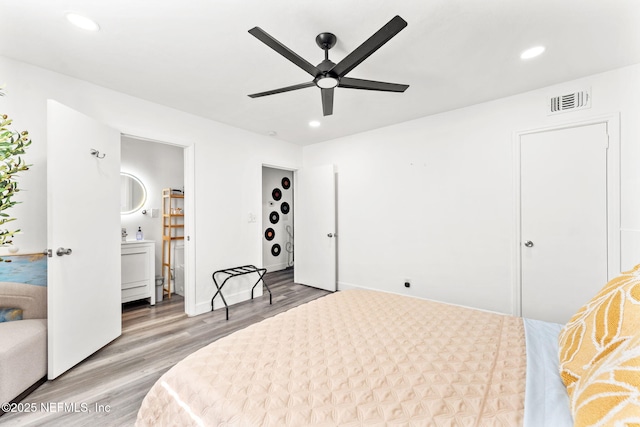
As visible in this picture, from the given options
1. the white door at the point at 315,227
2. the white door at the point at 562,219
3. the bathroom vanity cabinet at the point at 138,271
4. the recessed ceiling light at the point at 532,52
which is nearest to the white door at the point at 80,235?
the bathroom vanity cabinet at the point at 138,271

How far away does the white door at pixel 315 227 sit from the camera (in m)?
4.23

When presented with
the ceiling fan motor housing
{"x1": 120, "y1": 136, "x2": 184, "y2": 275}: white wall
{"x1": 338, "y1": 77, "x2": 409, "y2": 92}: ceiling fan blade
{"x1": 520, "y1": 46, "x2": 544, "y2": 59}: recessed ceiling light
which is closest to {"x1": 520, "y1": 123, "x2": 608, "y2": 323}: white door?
{"x1": 520, "y1": 46, "x2": 544, "y2": 59}: recessed ceiling light

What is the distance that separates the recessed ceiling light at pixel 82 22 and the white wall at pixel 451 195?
3126 mm

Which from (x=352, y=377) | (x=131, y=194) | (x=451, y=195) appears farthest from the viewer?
(x=131, y=194)

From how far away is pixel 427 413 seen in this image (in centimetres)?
86

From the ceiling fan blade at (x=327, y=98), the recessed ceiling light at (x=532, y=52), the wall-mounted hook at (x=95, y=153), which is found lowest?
the wall-mounted hook at (x=95, y=153)

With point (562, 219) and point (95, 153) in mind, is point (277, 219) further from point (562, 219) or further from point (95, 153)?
point (562, 219)

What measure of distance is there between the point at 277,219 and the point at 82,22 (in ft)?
14.3

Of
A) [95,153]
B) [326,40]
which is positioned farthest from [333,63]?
[95,153]

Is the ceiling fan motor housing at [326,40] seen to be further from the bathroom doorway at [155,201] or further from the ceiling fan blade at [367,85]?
the bathroom doorway at [155,201]

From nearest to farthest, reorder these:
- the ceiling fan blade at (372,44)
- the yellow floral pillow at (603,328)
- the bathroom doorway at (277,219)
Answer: the yellow floral pillow at (603,328)
the ceiling fan blade at (372,44)
the bathroom doorway at (277,219)

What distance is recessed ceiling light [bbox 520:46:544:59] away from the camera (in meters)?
2.01

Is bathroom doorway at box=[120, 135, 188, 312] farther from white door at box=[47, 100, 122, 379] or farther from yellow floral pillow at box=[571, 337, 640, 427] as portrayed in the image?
yellow floral pillow at box=[571, 337, 640, 427]

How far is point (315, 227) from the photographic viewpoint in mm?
4461
